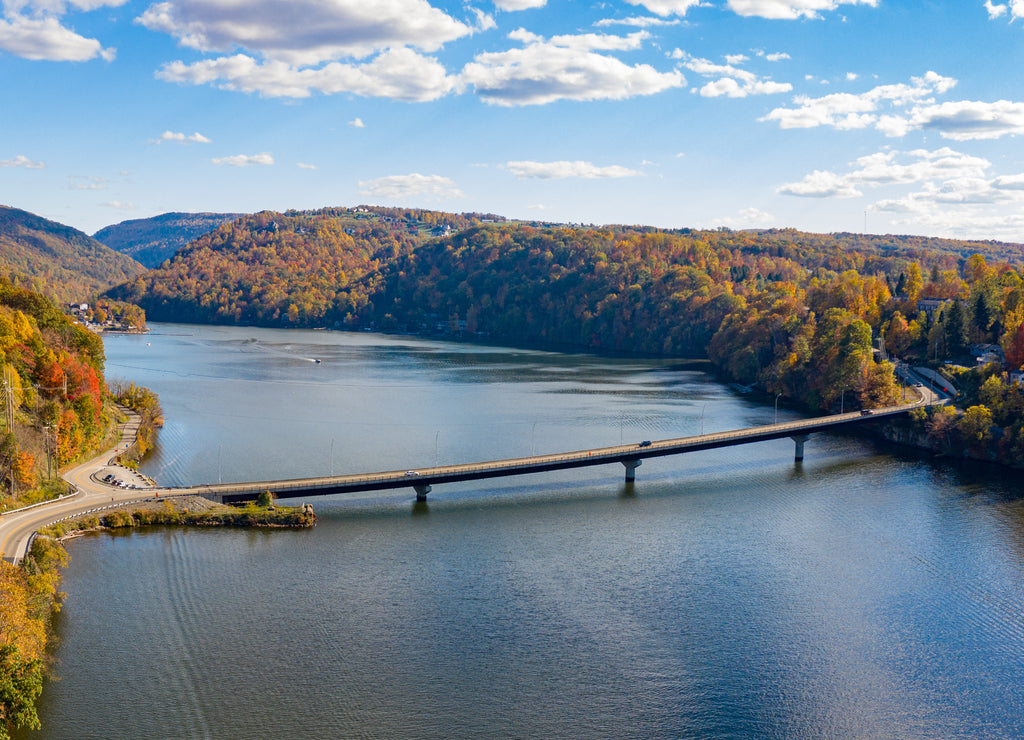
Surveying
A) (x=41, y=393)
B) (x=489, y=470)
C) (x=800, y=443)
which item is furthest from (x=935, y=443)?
(x=41, y=393)

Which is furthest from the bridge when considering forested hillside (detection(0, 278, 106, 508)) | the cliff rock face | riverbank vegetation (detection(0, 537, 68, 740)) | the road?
riverbank vegetation (detection(0, 537, 68, 740))

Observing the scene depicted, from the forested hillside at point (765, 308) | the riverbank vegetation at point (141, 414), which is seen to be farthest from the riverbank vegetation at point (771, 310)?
the riverbank vegetation at point (141, 414)

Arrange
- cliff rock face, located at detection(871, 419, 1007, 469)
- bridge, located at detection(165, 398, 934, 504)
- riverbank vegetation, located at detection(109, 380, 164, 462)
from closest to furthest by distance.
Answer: bridge, located at detection(165, 398, 934, 504) → riverbank vegetation, located at detection(109, 380, 164, 462) → cliff rock face, located at detection(871, 419, 1007, 469)

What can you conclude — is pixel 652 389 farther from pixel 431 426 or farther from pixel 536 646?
pixel 536 646

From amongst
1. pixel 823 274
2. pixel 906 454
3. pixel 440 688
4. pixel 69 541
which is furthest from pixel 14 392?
pixel 823 274

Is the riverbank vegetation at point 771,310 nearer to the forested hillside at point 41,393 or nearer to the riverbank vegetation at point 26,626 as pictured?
the riverbank vegetation at point 26,626

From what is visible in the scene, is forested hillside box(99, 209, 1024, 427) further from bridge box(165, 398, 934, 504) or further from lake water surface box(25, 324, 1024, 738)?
lake water surface box(25, 324, 1024, 738)
